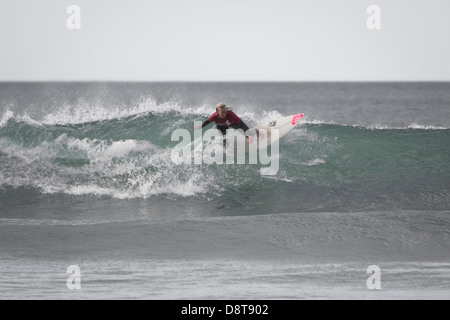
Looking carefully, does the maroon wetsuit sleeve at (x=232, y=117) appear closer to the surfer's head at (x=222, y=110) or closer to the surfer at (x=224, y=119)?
the surfer at (x=224, y=119)

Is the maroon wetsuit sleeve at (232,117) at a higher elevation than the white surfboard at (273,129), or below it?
higher

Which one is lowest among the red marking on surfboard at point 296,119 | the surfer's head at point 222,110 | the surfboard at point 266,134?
the surfboard at point 266,134

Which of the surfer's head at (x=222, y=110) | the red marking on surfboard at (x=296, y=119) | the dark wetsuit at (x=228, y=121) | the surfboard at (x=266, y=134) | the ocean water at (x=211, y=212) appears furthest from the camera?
the red marking on surfboard at (x=296, y=119)

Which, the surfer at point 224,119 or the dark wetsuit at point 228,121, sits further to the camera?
the dark wetsuit at point 228,121

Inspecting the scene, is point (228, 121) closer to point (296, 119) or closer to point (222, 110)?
point (222, 110)

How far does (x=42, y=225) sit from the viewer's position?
8.73m

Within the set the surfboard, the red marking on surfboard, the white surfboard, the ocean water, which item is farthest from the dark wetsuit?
the red marking on surfboard

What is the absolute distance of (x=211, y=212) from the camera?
32.4 feet

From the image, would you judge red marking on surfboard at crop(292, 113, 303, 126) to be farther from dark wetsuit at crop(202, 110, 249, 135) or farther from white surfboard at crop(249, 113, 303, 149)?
dark wetsuit at crop(202, 110, 249, 135)

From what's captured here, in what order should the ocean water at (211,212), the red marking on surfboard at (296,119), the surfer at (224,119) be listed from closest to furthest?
1. the ocean water at (211,212)
2. the surfer at (224,119)
3. the red marking on surfboard at (296,119)

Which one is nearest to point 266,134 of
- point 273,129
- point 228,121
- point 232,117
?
point 273,129

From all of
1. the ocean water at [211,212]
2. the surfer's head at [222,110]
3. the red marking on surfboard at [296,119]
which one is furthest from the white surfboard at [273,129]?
the surfer's head at [222,110]

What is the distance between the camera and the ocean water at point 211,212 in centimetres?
600
